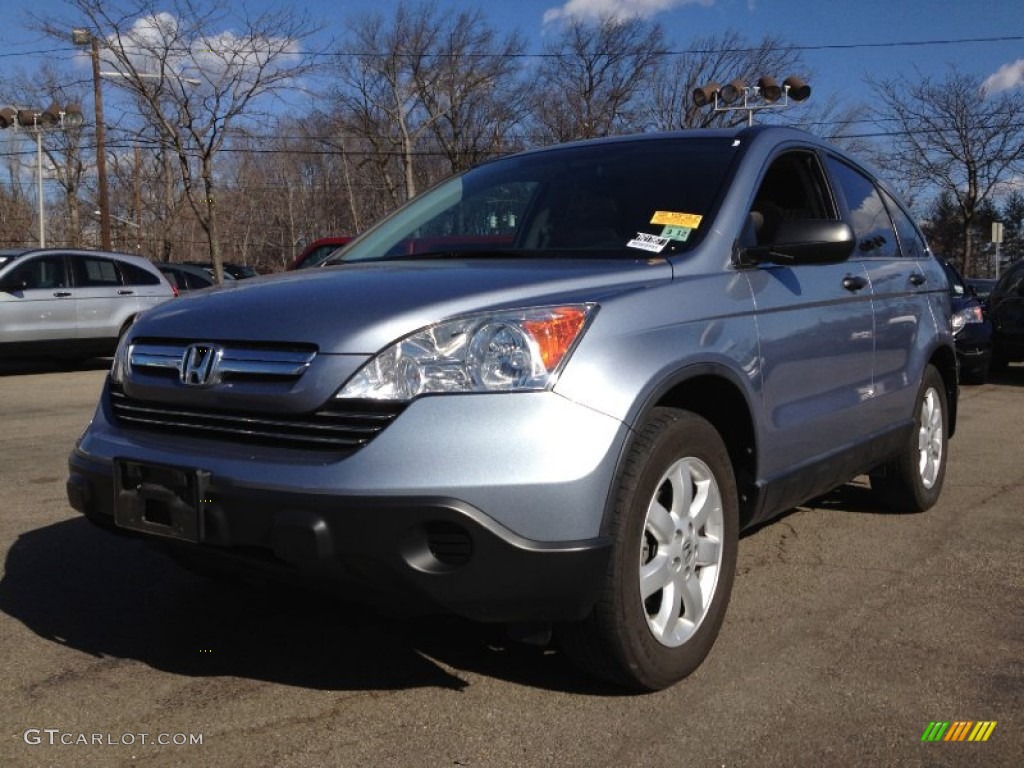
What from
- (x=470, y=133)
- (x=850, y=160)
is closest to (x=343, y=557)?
(x=850, y=160)

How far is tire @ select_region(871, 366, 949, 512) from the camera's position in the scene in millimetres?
4934

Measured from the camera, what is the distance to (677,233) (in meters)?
3.39

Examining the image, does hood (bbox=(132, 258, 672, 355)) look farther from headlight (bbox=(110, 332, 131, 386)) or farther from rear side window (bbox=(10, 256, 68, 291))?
rear side window (bbox=(10, 256, 68, 291))

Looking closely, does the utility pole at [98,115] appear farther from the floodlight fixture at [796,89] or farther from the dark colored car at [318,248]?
the floodlight fixture at [796,89]

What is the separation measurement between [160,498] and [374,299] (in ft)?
2.64

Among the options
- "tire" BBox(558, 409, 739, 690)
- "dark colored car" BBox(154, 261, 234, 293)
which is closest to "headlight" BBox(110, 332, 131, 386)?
"tire" BBox(558, 409, 739, 690)

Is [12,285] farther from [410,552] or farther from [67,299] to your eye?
[410,552]

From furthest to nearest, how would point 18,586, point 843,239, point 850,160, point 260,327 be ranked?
point 850,160, point 18,586, point 843,239, point 260,327

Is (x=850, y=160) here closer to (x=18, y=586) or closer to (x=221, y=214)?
(x=18, y=586)

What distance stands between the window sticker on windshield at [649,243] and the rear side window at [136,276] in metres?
11.9

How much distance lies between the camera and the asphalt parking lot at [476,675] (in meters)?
2.62

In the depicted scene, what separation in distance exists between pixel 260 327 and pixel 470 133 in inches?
1511

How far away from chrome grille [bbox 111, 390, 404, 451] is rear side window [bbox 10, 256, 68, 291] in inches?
434

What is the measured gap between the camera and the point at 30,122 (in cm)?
3108
